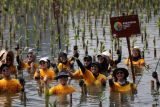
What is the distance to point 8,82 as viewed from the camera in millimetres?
16625

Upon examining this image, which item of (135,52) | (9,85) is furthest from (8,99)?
(135,52)

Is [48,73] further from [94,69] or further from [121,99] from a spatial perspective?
[121,99]

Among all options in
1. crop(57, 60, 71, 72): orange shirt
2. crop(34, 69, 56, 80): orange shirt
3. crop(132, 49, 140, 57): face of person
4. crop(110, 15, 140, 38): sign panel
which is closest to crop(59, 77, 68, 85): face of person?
crop(110, 15, 140, 38): sign panel

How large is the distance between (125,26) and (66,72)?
233cm

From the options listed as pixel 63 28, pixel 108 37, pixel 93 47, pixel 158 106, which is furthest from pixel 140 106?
pixel 63 28

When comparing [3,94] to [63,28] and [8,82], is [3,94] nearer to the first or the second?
[8,82]

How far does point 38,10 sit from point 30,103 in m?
18.6

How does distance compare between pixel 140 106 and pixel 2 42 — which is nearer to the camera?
pixel 140 106

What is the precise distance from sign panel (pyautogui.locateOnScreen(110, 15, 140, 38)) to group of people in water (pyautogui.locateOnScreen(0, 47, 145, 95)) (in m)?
1.17

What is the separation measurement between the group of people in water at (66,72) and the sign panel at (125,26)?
46.1 inches

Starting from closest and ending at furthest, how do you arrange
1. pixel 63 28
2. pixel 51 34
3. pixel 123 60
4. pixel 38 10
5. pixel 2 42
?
pixel 123 60 < pixel 2 42 < pixel 51 34 < pixel 63 28 < pixel 38 10

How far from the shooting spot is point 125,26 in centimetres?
1655

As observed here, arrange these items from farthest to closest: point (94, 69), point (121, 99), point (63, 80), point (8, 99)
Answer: point (94, 69) < point (63, 80) < point (8, 99) < point (121, 99)

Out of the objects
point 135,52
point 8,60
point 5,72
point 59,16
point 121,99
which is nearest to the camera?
point 121,99
